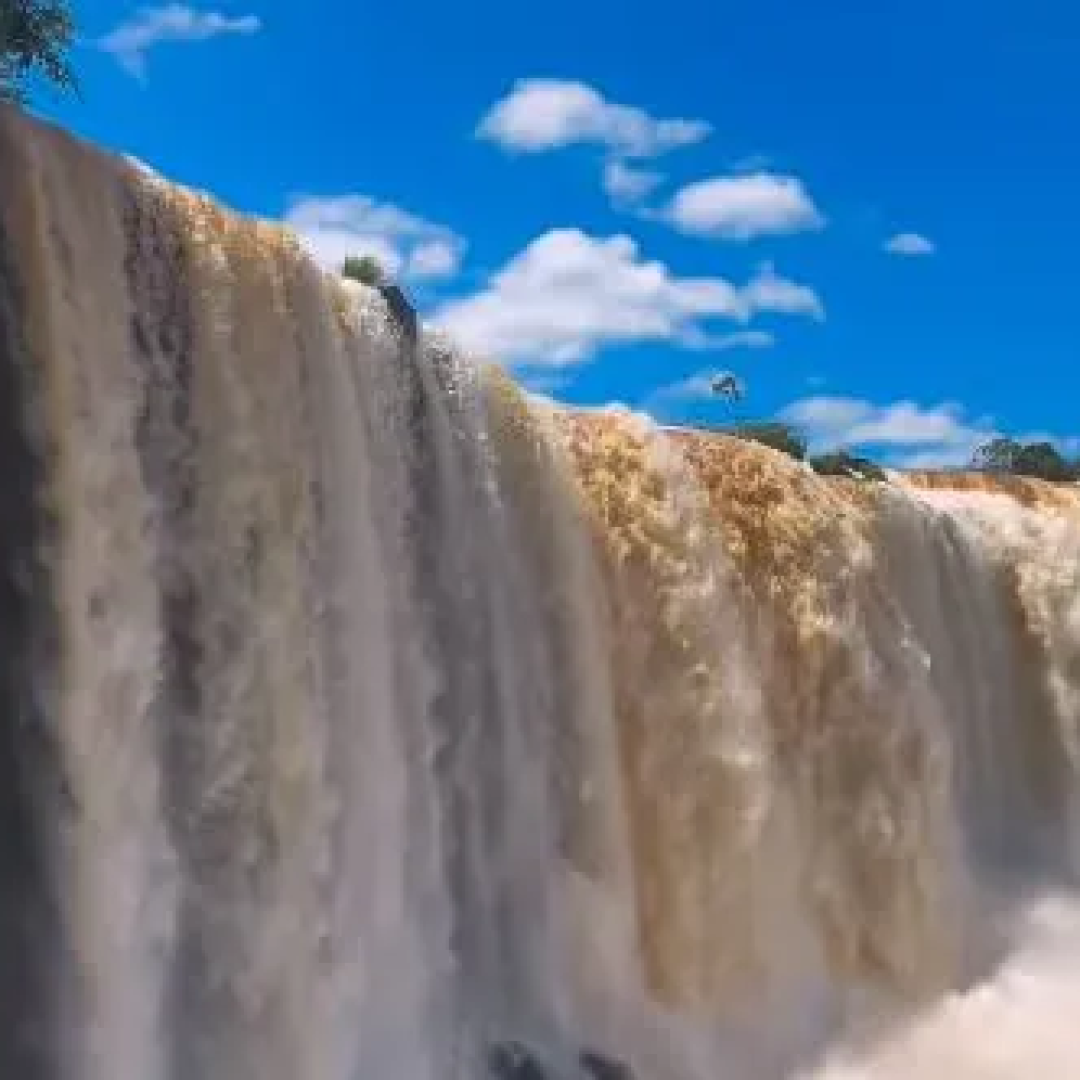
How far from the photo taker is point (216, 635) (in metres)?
9.52

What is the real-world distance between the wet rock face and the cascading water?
0.05 m

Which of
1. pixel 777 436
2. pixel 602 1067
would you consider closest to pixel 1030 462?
pixel 777 436

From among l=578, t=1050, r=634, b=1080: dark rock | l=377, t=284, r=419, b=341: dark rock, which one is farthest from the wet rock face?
l=377, t=284, r=419, b=341: dark rock

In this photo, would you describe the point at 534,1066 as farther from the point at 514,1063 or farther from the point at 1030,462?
the point at 1030,462

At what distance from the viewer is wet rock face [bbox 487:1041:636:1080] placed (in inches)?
429

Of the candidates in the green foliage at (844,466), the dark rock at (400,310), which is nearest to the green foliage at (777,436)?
the green foliage at (844,466)

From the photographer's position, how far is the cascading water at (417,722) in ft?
28.2

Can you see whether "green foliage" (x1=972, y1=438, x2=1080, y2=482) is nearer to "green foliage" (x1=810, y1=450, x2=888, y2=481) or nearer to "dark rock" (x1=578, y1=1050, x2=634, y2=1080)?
"green foliage" (x1=810, y1=450, x2=888, y2=481)

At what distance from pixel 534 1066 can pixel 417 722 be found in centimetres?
200

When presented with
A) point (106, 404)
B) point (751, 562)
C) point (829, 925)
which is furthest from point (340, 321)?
point (829, 925)

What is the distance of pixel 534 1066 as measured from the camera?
11.0m

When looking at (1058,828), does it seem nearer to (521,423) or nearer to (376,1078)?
(521,423)

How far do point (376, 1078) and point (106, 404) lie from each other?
3.71 m

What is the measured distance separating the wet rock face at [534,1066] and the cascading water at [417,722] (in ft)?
0.17
